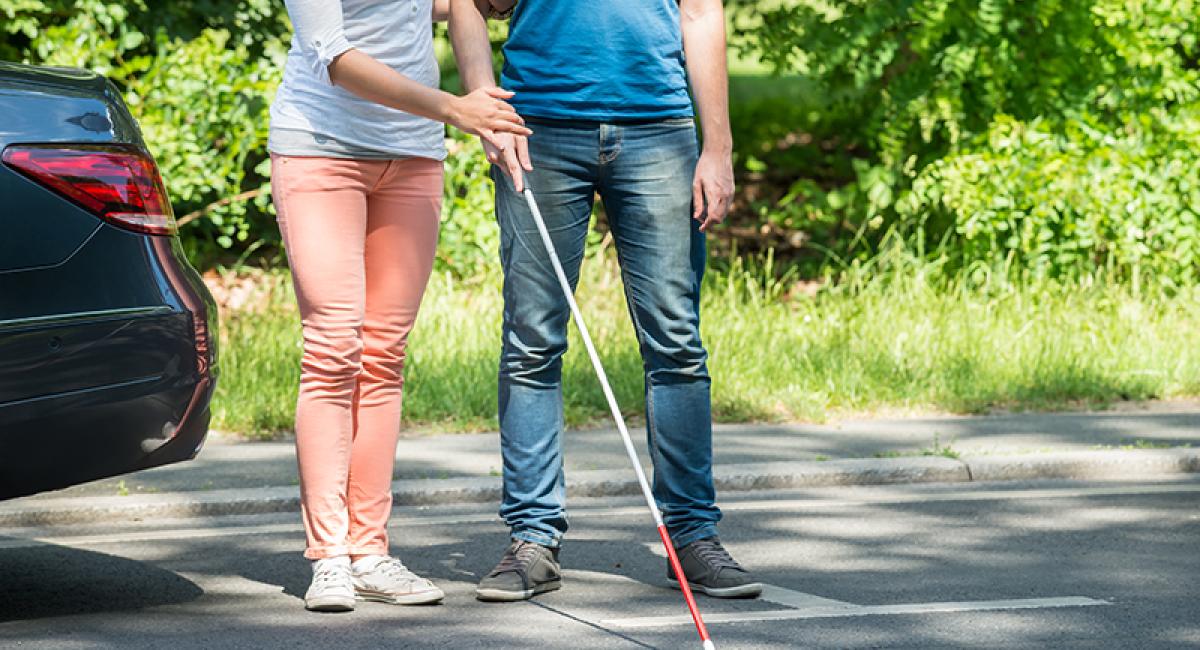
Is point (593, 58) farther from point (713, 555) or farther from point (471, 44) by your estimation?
point (713, 555)

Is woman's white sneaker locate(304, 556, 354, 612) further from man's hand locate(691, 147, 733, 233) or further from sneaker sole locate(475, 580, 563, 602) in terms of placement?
man's hand locate(691, 147, 733, 233)

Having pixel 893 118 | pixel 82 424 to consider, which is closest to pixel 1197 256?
pixel 893 118

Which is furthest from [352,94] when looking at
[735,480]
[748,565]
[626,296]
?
[735,480]

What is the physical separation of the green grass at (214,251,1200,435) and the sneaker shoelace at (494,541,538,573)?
98.0 inches

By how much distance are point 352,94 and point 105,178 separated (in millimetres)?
618

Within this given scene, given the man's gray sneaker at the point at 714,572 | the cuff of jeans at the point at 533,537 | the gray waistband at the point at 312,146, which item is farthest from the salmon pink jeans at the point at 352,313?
the man's gray sneaker at the point at 714,572

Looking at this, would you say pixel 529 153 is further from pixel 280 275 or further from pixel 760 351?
pixel 280 275

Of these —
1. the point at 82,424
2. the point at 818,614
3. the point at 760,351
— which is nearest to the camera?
the point at 82,424

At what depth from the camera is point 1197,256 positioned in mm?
9484

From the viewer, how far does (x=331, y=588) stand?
4.50 m

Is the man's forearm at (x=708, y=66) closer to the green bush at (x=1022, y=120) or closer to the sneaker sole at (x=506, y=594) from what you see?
the sneaker sole at (x=506, y=594)

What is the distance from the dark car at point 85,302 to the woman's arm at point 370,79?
536 mm

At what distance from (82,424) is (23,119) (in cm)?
72

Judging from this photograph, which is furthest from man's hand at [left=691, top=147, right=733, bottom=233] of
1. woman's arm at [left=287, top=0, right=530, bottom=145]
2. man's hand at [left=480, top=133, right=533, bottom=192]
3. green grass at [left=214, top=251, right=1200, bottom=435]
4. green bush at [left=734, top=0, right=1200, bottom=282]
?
green bush at [left=734, top=0, right=1200, bottom=282]
